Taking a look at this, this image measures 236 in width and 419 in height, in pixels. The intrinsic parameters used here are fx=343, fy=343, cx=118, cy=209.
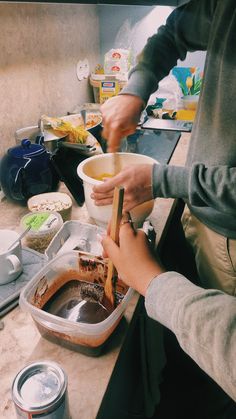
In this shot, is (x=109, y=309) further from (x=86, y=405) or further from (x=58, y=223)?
(x=58, y=223)

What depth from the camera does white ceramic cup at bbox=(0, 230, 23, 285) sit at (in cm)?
80

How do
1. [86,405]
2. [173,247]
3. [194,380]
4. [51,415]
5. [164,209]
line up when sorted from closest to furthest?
[51,415]
[86,405]
[164,209]
[194,380]
[173,247]

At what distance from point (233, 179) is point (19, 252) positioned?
1.76ft

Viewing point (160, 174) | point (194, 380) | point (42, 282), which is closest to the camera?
point (42, 282)

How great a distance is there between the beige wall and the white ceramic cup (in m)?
0.56

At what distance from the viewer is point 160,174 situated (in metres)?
0.89

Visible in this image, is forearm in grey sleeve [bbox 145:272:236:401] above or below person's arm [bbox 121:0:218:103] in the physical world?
below

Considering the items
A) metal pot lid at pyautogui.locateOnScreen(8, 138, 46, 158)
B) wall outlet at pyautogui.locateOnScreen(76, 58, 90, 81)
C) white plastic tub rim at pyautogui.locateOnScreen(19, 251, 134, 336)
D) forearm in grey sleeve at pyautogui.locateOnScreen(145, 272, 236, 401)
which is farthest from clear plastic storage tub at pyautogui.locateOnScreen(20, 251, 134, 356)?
wall outlet at pyautogui.locateOnScreen(76, 58, 90, 81)

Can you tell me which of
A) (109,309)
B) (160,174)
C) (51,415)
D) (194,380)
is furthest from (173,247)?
(51,415)

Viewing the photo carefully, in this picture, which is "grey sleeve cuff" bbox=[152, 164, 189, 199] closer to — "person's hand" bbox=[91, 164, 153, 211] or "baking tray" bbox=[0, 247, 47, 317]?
"person's hand" bbox=[91, 164, 153, 211]

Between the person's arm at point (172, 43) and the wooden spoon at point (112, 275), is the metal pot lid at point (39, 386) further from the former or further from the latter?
the person's arm at point (172, 43)

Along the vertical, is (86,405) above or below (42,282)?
below

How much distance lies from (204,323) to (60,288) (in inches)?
15.0

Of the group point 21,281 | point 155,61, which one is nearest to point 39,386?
point 21,281
